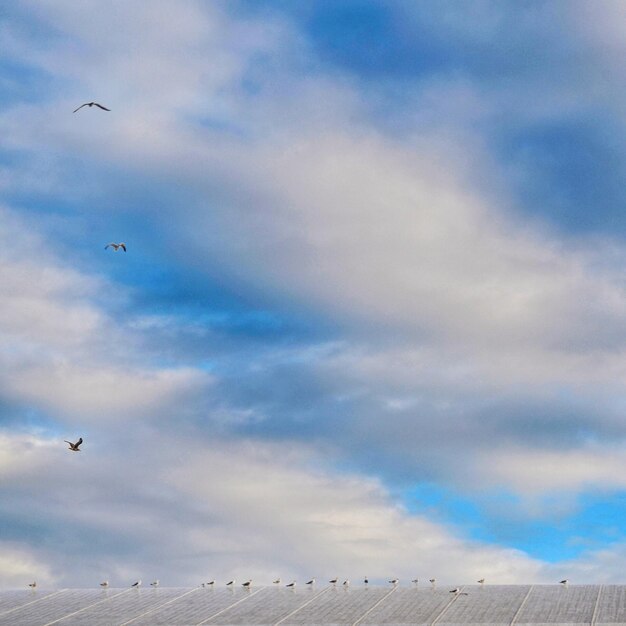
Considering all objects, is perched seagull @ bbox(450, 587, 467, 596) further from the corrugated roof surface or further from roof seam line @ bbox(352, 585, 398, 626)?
roof seam line @ bbox(352, 585, 398, 626)

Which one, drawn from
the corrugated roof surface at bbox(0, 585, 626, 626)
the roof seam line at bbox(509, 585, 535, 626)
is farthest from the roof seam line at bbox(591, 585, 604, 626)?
the roof seam line at bbox(509, 585, 535, 626)

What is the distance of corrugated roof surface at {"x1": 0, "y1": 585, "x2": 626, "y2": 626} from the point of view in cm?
17550

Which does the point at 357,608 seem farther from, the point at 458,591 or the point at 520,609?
the point at 520,609

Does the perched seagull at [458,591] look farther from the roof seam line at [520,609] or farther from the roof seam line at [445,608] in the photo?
the roof seam line at [520,609]

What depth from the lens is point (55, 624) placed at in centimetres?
18212

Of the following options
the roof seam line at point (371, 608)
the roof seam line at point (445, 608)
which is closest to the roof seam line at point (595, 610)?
the roof seam line at point (445, 608)

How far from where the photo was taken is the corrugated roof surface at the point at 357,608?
17550 cm

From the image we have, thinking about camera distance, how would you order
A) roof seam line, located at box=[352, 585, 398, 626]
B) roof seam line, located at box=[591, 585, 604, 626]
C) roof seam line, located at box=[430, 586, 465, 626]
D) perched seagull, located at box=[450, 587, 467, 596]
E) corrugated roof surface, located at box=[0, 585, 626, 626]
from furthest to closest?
perched seagull, located at box=[450, 587, 467, 596] → roof seam line, located at box=[352, 585, 398, 626] → corrugated roof surface, located at box=[0, 585, 626, 626] → roof seam line, located at box=[430, 586, 465, 626] → roof seam line, located at box=[591, 585, 604, 626]

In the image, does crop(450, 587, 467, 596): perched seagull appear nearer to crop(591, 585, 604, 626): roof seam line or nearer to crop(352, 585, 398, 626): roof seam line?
crop(352, 585, 398, 626): roof seam line

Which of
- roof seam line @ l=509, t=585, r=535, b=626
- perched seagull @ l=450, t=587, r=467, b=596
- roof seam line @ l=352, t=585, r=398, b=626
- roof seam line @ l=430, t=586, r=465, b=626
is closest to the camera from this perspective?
roof seam line @ l=509, t=585, r=535, b=626

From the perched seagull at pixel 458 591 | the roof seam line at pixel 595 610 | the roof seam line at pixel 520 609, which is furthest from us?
the perched seagull at pixel 458 591

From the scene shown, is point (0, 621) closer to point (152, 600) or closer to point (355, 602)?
point (152, 600)

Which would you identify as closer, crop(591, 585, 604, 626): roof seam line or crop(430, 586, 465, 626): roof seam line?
crop(591, 585, 604, 626): roof seam line

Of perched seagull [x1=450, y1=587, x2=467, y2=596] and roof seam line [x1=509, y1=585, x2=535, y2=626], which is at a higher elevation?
perched seagull [x1=450, y1=587, x2=467, y2=596]
